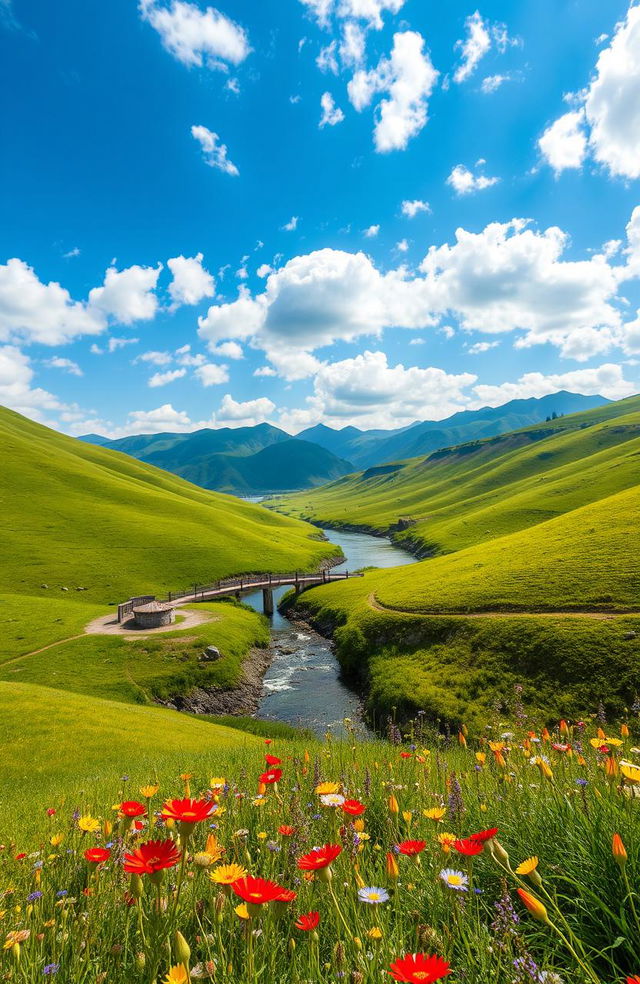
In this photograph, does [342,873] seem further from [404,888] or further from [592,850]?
[592,850]

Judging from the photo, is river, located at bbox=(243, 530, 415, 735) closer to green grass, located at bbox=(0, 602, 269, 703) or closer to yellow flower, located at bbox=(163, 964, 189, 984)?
green grass, located at bbox=(0, 602, 269, 703)

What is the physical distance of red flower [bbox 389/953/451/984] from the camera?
130 cm

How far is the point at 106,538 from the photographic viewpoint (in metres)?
83.4

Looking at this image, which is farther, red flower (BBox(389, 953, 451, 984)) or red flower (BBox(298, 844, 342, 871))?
red flower (BBox(298, 844, 342, 871))

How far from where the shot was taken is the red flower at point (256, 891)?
1720 mm

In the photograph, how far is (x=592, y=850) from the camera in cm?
300

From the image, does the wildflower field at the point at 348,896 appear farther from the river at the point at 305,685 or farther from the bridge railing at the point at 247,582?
the bridge railing at the point at 247,582

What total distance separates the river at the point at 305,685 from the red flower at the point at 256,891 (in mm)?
20774

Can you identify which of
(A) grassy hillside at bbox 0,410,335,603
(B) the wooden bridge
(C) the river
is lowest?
(C) the river

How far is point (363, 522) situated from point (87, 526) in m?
130

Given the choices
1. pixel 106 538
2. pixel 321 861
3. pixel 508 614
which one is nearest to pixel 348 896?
pixel 321 861

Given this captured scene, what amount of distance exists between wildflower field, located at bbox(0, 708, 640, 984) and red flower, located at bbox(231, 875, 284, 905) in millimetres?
13

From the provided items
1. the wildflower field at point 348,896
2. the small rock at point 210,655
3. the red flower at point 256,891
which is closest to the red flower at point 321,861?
the wildflower field at point 348,896

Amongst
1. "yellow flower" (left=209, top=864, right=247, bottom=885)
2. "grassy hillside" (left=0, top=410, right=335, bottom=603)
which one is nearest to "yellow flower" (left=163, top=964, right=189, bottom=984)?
"yellow flower" (left=209, top=864, right=247, bottom=885)
